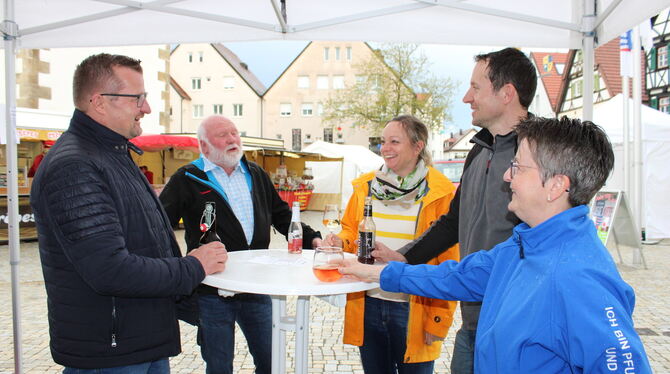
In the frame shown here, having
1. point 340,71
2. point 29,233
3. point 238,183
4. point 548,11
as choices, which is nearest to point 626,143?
point 548,11

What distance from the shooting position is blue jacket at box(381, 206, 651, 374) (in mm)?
1079

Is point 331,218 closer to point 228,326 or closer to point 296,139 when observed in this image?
point 228,326

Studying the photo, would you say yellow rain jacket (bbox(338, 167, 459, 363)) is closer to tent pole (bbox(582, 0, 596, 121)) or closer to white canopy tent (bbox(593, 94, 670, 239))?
tent pole (bbox(582, 0, 596, 121))

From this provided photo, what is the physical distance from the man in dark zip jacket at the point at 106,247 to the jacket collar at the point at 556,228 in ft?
4.13

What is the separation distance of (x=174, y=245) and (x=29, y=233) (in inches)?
411

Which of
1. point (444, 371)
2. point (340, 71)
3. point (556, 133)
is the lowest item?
point (444, 371)

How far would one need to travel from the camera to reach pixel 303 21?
3.70 meters

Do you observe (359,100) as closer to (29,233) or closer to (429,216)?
(29,233)

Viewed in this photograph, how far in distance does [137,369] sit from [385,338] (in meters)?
1.45

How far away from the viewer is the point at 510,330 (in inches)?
49.4

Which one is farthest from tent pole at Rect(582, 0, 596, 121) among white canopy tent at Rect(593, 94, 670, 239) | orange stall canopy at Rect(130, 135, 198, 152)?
orange stall canopy at Rect(130, 135, 198, 152)

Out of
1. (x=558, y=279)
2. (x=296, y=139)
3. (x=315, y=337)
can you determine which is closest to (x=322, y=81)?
(x=296, y=139)

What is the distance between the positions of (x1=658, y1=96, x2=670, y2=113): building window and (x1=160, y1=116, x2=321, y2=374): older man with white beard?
26.1m

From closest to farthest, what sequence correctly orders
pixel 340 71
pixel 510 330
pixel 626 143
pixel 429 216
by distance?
pixel 510 330 < pixel 429 216 < pixel 626 143 < pixel 340 71
